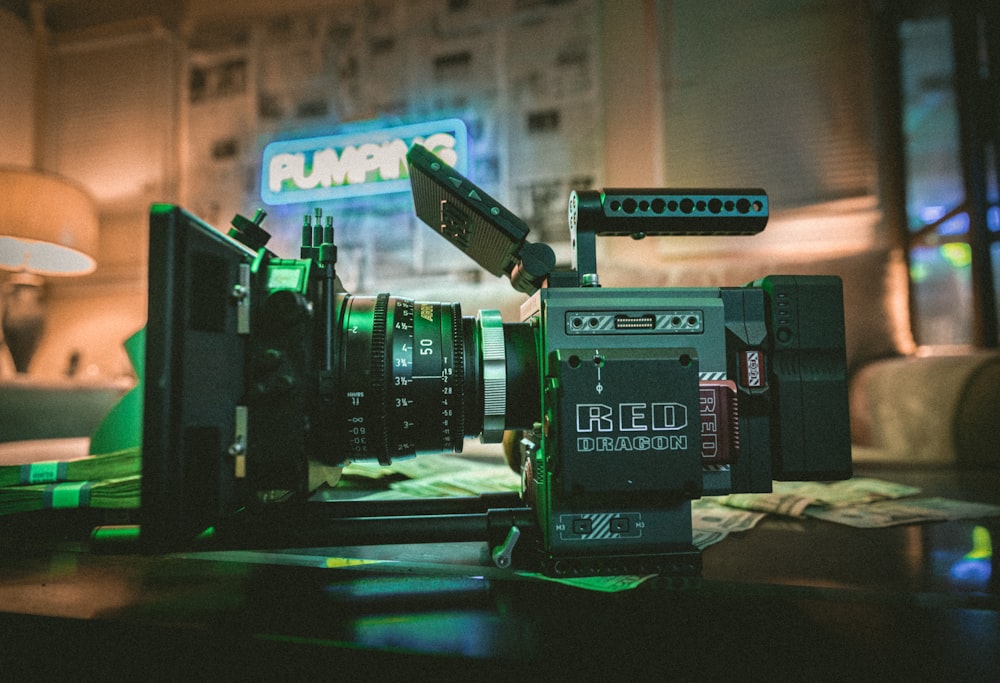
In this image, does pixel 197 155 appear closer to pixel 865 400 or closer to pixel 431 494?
pixel 431 494

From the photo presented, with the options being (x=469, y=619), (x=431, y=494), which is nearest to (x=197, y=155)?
(x=431, y=494)

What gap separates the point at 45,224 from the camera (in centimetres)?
173

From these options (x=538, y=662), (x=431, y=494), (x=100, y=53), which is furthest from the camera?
(x=100, y=53)

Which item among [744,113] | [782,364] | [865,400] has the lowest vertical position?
[865,400]

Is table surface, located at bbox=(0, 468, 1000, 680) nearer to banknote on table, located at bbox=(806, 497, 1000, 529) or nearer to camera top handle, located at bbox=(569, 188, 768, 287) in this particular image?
banknote on table, located at bbox=(806, 497, 1000, 529)

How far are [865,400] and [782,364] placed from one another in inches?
52.2

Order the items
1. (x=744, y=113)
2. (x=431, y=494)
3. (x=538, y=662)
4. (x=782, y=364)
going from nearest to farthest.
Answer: (x=538, y=662), (x=782, y=364), (x=431, y=494), (x=744, y=113)

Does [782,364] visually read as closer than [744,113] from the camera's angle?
Yes

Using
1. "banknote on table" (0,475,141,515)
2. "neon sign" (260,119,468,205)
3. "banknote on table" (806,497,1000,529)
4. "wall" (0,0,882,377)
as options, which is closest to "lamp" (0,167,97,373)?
"wall" (0,0,882,377)

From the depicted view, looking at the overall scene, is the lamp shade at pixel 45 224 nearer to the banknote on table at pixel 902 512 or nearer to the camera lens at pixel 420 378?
the camera lens at pixel 420 378

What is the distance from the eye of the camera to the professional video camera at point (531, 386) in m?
0.50

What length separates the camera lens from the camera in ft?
1.90

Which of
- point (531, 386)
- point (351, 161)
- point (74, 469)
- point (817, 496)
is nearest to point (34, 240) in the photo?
point (351, 161)

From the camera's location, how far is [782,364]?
573 millimetres
